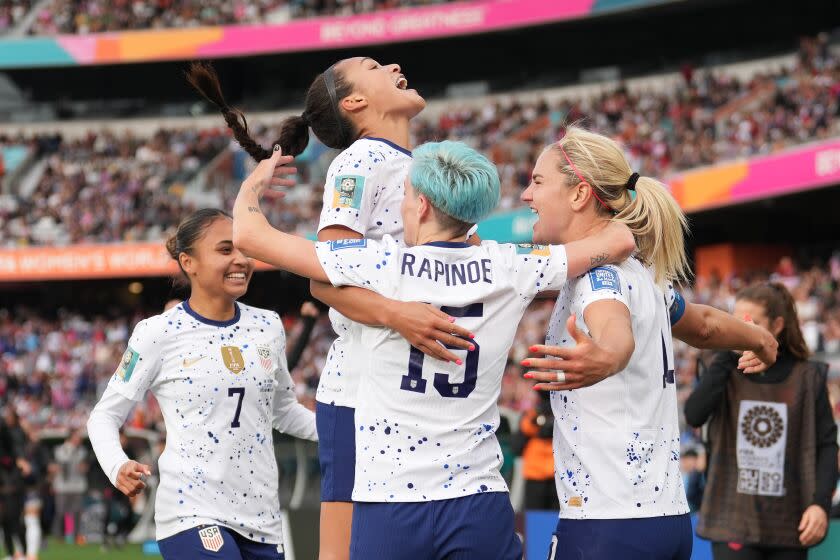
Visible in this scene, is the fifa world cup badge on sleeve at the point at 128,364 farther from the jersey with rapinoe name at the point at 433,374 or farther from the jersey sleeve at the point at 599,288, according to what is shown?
the jersey sleeve at the point at 599,288

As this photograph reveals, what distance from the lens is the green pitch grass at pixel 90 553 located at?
15145mm

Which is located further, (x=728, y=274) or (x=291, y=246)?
(x=728, y=274)

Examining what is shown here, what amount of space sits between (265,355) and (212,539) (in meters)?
0.81

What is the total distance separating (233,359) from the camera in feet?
15.8

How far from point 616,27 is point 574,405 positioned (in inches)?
1192

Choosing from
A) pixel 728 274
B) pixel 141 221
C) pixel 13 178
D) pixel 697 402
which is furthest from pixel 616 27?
pixel 697 402

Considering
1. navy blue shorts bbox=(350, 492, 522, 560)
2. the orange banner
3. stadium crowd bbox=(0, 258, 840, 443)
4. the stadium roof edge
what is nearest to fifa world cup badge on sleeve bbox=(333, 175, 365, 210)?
navy blue shorts bbox=(350, 492, 522, 560)

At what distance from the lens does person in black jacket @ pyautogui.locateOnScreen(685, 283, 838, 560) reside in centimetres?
545

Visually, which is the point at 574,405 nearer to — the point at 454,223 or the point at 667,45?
the point at 454,223

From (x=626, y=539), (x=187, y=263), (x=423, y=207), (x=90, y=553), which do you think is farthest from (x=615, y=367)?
(x=90, y=553)

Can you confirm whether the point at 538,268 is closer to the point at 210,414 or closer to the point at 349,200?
the point at 349,200

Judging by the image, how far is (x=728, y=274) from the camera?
25.5 metres

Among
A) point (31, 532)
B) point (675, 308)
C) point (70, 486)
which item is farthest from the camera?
point (70, 486)

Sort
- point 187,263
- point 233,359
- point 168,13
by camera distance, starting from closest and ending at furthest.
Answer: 1. point 233,359
2. point 187,263
3. point 168,13
